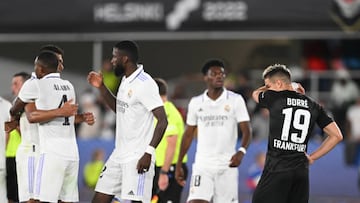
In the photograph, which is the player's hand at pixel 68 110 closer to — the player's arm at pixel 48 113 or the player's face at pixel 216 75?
the player's arm at pixel 48 113

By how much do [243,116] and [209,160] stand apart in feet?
2.26

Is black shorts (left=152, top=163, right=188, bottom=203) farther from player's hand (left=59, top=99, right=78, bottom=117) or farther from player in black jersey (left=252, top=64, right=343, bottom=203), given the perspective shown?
player in black jersey (left=252, top=64, right=343, bottom=203)

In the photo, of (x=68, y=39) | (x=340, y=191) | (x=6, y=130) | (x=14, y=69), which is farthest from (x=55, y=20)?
(x=6, y=130)

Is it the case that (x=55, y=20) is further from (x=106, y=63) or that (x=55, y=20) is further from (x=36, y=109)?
(x=36, y=109)

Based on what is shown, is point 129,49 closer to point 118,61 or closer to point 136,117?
point 118,61

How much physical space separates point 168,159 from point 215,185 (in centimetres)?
79

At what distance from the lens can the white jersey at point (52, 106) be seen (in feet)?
40.2

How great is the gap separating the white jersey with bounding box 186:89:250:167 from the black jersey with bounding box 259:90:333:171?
219 centimetres

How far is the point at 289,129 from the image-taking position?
38.5ft

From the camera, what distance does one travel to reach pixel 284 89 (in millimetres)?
11922

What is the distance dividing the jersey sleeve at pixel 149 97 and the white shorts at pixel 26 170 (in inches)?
57.8

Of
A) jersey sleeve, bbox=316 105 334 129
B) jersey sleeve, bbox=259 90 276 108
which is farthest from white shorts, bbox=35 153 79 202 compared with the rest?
jersey sleeve, bbox=316 105 334 129

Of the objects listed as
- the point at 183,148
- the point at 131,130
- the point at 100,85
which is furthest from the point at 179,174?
the point at 100,85

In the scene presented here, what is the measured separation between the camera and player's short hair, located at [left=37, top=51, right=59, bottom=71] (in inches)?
487
